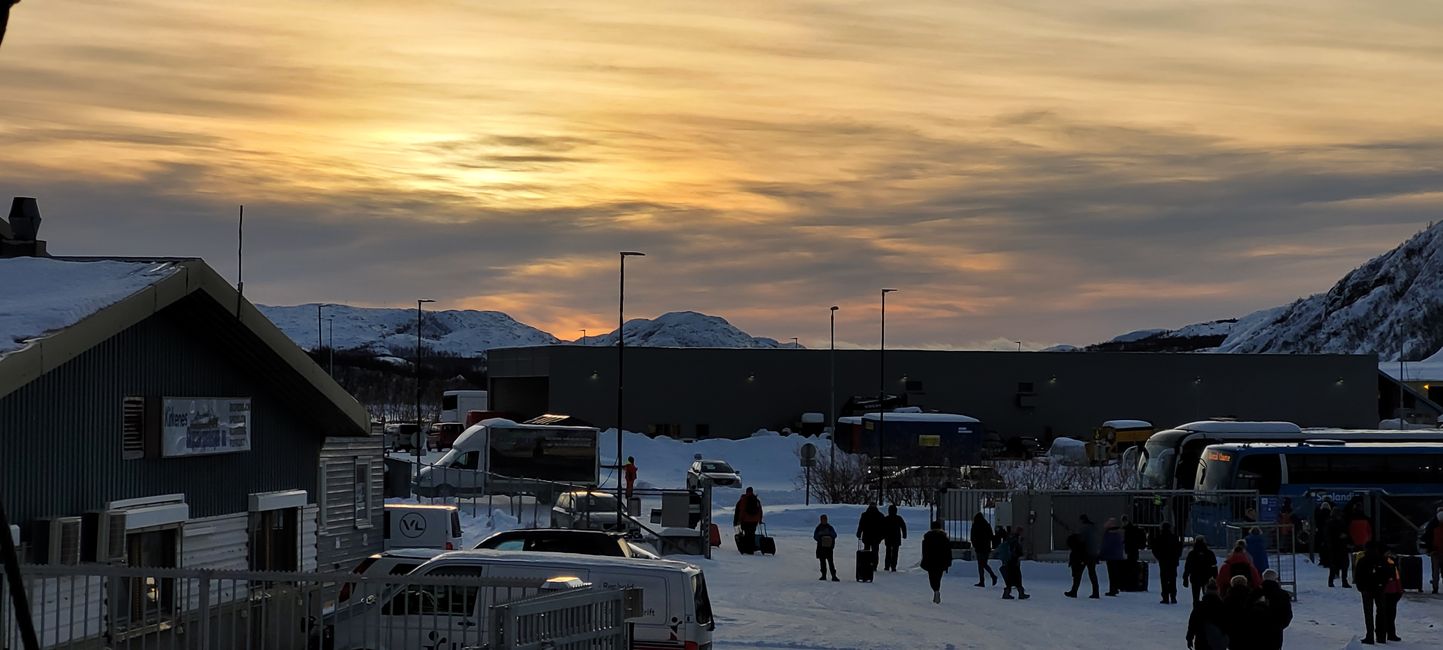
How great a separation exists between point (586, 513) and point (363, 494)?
457 inches

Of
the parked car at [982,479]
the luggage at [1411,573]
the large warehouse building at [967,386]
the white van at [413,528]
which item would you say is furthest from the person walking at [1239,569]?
the large warehouse building at [967,386]

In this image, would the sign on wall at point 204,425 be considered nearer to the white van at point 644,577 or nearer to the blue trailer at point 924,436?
the white van at point 644,577

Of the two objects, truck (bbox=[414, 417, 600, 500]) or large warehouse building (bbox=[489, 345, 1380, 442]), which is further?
large warehouse building (bbox=[489, 345, 1380, 442])

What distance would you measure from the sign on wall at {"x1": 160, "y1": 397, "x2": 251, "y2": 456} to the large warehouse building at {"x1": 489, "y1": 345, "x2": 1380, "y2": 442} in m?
72.7

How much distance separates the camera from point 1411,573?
98.6 feet

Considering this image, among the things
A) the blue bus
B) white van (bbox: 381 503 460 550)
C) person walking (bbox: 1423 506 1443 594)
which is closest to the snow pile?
white van (bbox: 381 503 460 550)

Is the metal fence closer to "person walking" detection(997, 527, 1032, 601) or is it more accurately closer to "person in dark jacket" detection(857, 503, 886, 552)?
"person walking" detection(997, 527, 1032, 601)

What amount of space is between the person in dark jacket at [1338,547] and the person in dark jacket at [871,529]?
9.15 meters

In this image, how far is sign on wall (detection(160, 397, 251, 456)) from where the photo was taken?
17797 millimetres

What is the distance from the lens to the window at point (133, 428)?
17.0 m

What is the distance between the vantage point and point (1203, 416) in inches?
4008

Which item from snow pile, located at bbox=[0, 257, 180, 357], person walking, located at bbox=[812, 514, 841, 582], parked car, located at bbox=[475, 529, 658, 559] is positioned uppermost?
snow pile, located at bbox=[0, 257, 180, 357]

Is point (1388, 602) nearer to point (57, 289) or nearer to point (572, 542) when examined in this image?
point (572, 542)

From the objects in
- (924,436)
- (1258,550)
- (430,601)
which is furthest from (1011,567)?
(924,436)
